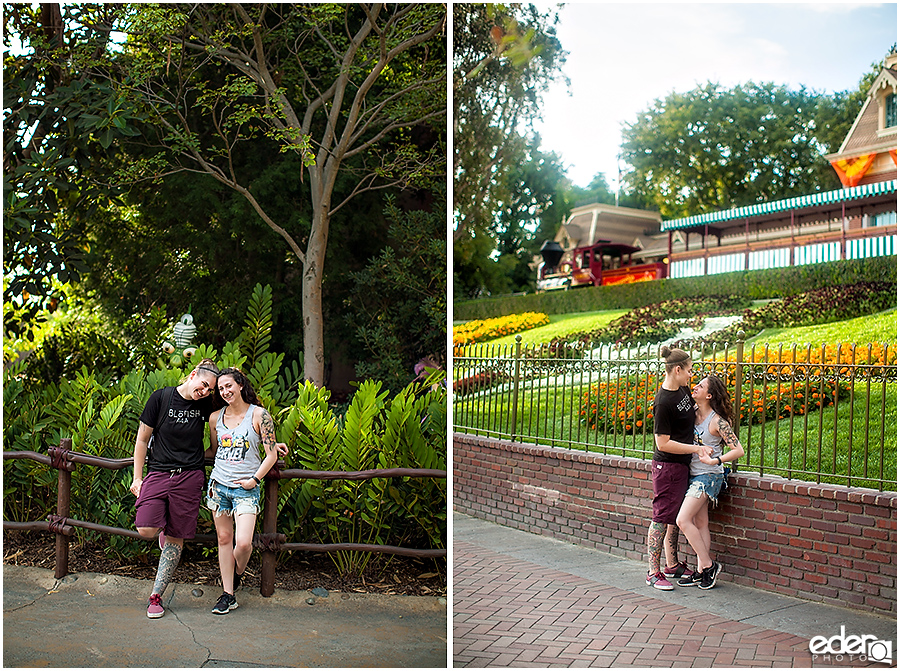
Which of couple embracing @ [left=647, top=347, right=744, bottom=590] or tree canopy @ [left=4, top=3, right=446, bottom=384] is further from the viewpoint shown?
tree canopy @ [left=4, top=3, right=446, bottom=384]

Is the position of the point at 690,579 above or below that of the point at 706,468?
below

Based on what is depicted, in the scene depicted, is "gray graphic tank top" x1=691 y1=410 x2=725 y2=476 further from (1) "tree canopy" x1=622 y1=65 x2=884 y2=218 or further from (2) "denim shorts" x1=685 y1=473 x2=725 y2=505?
(1) "tree canopy" x1=622 y1=65 x2=884 y2=218

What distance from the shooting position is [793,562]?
3846 millimetres

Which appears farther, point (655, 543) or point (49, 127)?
point (49, 127)

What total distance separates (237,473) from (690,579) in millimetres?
2454

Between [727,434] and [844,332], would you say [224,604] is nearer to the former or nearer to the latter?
[727,434]

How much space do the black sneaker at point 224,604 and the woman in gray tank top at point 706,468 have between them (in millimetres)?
2298

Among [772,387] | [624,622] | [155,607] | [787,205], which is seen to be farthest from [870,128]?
[155,607]

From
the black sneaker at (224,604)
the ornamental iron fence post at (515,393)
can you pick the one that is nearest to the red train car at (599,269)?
the ornamental iron fence post at (515,393)

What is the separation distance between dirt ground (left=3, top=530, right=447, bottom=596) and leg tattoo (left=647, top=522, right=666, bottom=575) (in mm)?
1133

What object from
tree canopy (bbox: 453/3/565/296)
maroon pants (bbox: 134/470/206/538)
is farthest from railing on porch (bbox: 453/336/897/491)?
maroon pants (bbox: 134/470/206/538)

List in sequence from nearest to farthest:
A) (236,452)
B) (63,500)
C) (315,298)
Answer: (236,452)
(63,500)
(315,298)

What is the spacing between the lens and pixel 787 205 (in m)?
4.25

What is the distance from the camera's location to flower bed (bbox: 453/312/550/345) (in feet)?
15.8
